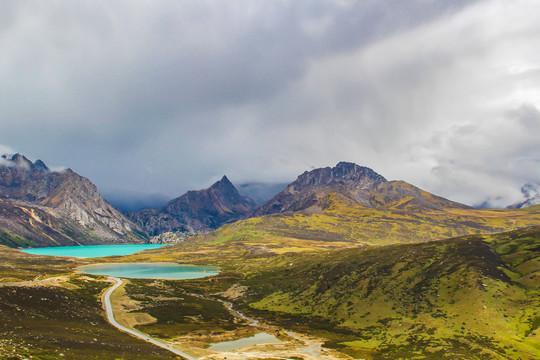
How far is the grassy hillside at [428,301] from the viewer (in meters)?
95.7

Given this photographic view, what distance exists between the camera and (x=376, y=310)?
134m

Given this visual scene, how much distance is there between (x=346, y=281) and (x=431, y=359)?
3292 inches

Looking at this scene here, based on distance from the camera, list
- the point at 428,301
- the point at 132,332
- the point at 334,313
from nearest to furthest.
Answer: the point at 132,332 → the point at 428,301 → the point at 334,313

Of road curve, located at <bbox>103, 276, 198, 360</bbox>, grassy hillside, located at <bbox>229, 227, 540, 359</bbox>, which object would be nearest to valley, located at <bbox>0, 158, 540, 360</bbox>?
grassy hillside, located at <bbox>229, 227, 540, 359</bbox>

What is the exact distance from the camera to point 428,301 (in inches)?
5000

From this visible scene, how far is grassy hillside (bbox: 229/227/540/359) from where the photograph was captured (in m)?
95.7

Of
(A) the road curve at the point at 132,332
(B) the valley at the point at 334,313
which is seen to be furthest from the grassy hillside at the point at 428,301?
(A) the road curve at the point at 132,332

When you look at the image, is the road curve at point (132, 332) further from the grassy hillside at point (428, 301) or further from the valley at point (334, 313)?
the grassy hillside at point (428, 301)

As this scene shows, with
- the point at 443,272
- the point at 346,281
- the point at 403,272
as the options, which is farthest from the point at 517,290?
the point at 346,281

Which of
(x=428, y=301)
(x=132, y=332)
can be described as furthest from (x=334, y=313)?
(x=132, y=332)

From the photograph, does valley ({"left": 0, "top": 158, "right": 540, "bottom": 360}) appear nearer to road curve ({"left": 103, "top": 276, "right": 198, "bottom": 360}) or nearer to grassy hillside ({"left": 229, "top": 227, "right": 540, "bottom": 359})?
grassy hillside ({"left": 229, "top": 227, "right": 540, "bottom": 359})

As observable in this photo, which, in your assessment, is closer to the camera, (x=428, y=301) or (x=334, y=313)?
(x=428, y=301)

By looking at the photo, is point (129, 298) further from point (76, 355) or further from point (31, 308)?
point (76, 355)

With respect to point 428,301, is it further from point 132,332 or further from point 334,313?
point 132,332
